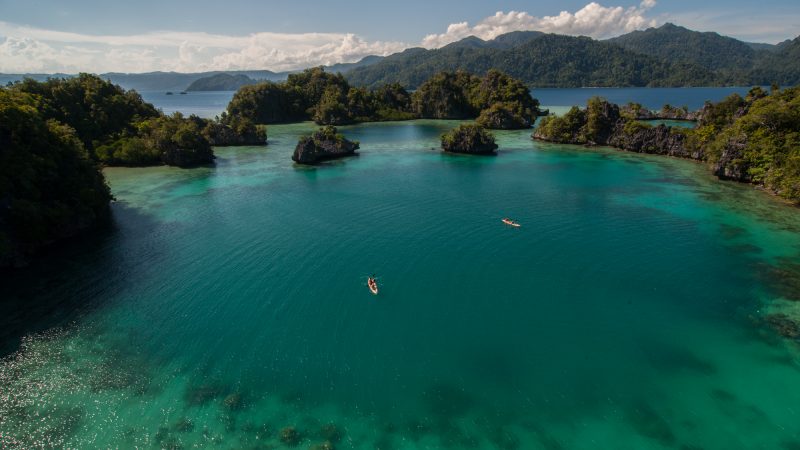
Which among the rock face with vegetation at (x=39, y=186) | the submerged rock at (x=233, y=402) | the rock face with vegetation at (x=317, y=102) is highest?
the rock face with vegetation at (x=317, y=102)

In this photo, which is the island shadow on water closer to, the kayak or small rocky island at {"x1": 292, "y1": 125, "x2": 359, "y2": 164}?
the kayak

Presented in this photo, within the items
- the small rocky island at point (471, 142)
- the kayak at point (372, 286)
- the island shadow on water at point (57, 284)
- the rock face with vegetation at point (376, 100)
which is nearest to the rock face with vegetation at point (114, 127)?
the island shadow on water at point (57, 284)

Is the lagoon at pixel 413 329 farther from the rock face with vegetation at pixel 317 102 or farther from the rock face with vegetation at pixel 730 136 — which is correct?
the rock face with vegetation at pixel 317 102

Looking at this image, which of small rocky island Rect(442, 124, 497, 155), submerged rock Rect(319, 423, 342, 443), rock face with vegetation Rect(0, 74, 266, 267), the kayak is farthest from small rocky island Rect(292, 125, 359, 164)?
submerged rock Rect(319, 423, 342, 443)

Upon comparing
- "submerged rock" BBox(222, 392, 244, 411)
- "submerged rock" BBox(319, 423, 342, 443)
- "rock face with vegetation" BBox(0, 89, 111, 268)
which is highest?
"rock face with vegetation" BBox(0, 89, 111, 268)

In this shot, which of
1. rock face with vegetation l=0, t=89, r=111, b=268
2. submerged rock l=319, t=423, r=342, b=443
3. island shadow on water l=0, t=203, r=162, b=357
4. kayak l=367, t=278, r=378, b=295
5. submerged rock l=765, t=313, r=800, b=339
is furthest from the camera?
rock face with vegetation l=0, t=89, r=111, b=268

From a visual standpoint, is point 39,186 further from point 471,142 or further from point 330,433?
point 471,142
